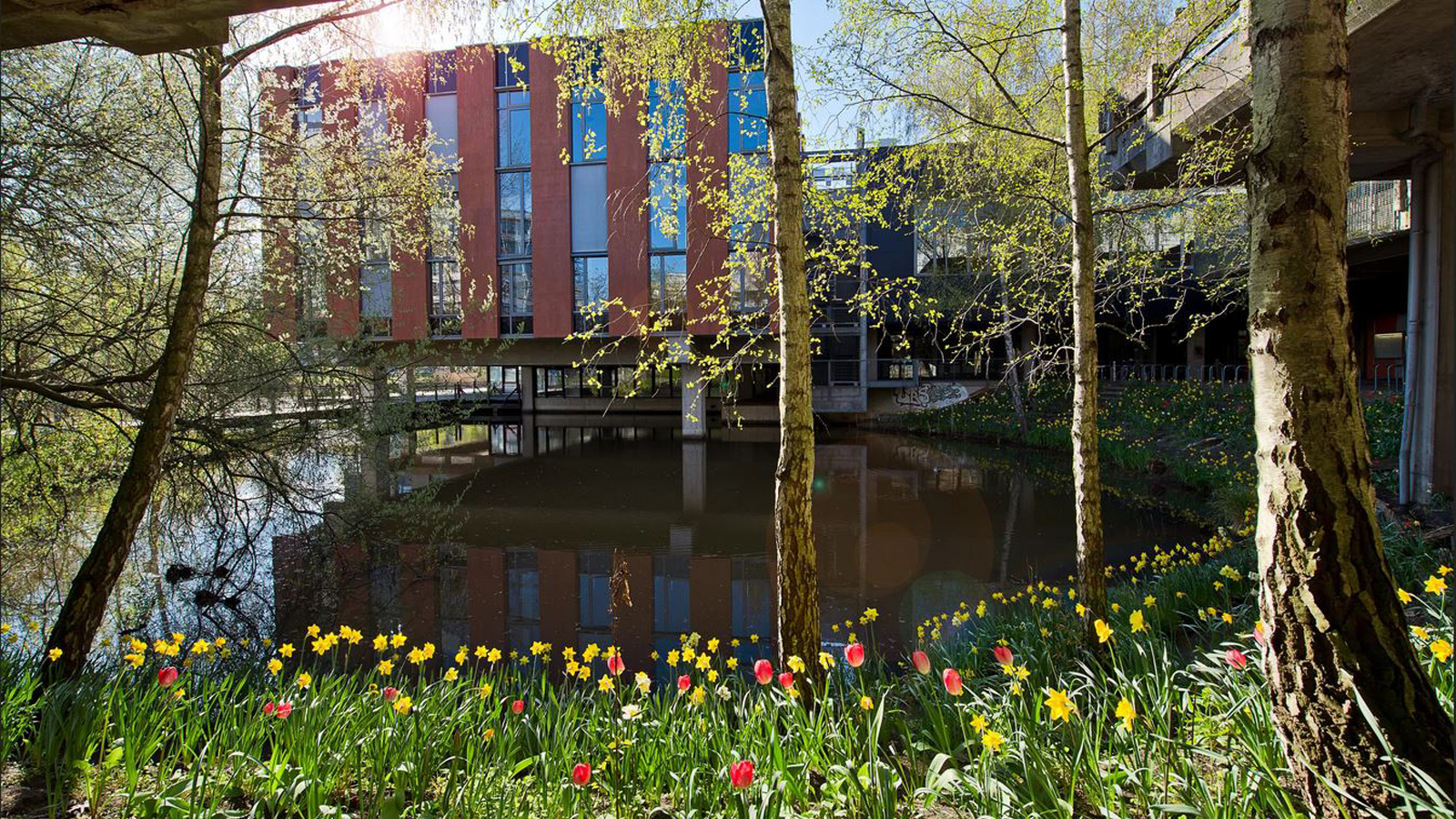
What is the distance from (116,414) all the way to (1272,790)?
26.1ft

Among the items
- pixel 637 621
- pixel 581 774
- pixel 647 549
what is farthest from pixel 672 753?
pixel 647 549

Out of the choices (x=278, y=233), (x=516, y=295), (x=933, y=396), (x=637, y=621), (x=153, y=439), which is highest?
(x=516, y=295)

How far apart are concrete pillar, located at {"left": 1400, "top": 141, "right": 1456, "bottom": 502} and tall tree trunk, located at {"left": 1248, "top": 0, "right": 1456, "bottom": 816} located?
25.4 ft

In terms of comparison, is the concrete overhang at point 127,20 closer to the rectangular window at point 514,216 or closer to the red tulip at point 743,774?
the red tulip at point 743,774

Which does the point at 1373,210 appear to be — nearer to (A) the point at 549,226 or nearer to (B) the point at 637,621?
(B) the point at 637,621

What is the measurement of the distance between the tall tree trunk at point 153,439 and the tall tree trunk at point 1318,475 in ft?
16.4

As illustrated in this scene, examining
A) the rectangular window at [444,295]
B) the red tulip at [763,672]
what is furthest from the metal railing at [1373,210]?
the rectangular window at [444,295]

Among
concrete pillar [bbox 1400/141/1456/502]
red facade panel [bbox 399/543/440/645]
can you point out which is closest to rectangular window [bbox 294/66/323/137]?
red facade panel [bbox 399/543/440/645]

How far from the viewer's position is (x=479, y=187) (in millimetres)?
20844

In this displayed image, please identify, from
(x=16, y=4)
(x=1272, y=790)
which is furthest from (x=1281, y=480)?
(x=16, y=4)

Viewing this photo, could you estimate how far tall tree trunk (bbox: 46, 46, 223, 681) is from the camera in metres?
3.72

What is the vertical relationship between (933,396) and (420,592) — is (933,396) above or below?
above

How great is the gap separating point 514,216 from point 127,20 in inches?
750

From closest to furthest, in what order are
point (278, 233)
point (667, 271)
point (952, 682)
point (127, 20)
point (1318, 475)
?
point (1318, 475)
point (952, 682)
point (127, 20)
point (278, 233)
point (667, 271)
